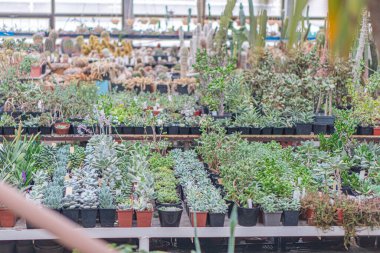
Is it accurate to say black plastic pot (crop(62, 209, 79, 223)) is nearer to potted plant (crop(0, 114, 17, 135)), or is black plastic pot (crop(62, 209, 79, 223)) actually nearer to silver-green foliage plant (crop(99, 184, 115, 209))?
silver-green foliage plant (crop(99, 184, 115, 209))

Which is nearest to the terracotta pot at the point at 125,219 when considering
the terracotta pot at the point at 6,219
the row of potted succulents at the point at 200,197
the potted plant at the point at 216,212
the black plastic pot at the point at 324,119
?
the row of potted succulents at the point at 200,197

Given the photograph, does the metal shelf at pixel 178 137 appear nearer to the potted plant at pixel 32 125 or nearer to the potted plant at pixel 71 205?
the potted plant at pixel 32 125

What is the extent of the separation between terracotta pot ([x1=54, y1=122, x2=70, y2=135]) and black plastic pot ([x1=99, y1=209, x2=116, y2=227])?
1.91 meters

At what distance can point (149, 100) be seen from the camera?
725 centimetres

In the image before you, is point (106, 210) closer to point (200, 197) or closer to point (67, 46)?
point (200, 197)

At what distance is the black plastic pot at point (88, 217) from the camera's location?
400 centimetres

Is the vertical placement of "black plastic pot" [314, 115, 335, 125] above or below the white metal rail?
above

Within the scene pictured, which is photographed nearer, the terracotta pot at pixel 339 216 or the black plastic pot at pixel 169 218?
the black plastic pot at pixel 169 218

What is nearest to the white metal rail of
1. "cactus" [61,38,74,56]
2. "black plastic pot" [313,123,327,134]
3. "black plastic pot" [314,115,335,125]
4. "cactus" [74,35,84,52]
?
"black plastic pot" [313,123,327,134]

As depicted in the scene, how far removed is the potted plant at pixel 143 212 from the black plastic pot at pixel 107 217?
150mm

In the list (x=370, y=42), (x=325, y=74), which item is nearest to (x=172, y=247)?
(x=325, y=74)

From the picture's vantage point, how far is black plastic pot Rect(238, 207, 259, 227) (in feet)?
13.3

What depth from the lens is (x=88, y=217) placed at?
13.2 feet

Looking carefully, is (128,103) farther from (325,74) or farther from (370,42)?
(370,42)
